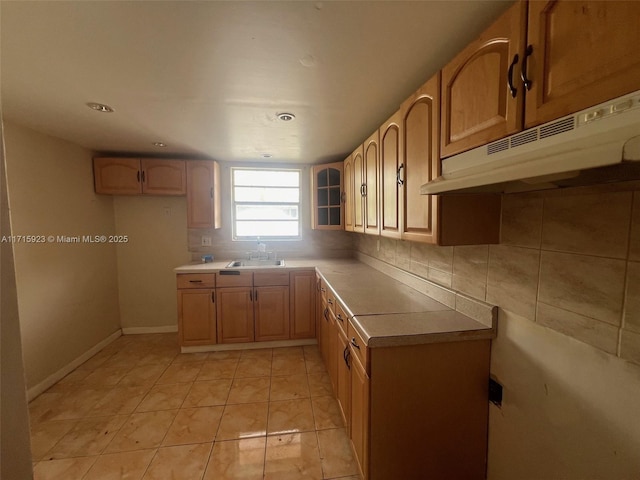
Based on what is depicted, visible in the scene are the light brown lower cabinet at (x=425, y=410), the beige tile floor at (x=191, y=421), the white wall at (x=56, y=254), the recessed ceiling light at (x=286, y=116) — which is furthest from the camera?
the white wall at (x=56, y=254)

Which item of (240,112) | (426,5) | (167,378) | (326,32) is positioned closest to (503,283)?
(426,5)

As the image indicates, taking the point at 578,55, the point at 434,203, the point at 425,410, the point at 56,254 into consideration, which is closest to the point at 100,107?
the point at 56,254

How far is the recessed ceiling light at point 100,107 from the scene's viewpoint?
1.66 m

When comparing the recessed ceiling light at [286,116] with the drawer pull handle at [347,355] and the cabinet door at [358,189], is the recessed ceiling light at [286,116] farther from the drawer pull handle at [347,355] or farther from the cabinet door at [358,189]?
the drawer pull handle at [347,355]

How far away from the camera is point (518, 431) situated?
1.08 metres

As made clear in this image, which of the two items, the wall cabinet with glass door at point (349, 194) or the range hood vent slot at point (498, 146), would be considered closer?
the range hood vent slot at point (498, 146)

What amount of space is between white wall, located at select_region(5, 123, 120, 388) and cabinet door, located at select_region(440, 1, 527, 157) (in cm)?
305

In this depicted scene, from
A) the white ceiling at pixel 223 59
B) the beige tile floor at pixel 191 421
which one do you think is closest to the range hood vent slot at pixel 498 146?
the white ceiling at pixel 223 59

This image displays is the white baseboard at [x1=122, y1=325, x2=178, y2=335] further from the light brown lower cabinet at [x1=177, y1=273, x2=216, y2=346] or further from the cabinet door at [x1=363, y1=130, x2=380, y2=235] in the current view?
the cabinet door at [x1=363, y1=130, x2=380, y2=235]

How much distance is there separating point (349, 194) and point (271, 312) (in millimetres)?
1552

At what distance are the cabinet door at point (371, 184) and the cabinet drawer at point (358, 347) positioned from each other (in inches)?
30.4

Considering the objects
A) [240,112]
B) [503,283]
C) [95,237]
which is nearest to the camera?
[503,283]

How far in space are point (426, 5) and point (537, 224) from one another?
0.93 metres

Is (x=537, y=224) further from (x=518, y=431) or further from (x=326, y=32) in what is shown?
(x=326, y=32)
